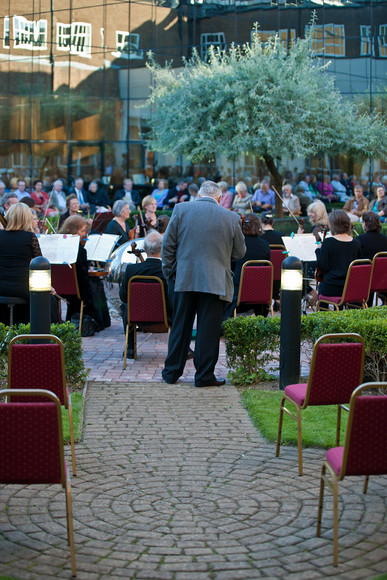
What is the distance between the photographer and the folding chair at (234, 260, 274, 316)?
9.79 m

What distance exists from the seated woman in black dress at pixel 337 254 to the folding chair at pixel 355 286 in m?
0.16

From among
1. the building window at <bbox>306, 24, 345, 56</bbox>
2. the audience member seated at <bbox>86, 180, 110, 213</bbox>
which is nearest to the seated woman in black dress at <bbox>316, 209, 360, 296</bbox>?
the audience member seated at <bbox>86, 180, 110, 213</bbox>

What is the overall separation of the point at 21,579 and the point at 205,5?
2992cm

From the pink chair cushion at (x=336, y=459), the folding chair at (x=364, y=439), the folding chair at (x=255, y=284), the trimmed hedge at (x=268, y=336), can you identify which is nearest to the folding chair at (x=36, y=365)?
the pink chair cushion at (x=336, y=459)

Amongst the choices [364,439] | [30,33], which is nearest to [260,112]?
[30,33]

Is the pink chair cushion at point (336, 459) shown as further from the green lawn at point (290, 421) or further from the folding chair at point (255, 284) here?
the folding chair at point (255, 284)

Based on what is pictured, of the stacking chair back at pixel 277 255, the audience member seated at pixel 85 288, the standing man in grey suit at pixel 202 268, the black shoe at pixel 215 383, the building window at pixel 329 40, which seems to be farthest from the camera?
the building window at pixel 329 40

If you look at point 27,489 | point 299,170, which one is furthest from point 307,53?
point 27,489

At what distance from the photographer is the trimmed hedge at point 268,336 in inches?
297

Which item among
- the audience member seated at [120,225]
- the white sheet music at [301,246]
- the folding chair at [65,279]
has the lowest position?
the folding chair at [65,279]

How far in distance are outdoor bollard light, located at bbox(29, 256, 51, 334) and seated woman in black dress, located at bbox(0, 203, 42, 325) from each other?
169 cm

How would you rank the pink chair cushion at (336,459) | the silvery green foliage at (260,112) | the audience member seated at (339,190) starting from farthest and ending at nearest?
the audience member seated at (339,190) → the silvery green foliage at (260,112) → the pink chair cushion at (336,459)

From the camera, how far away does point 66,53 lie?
30672mm

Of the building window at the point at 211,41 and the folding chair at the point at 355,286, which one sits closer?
the folding chair at the point at 355,286
